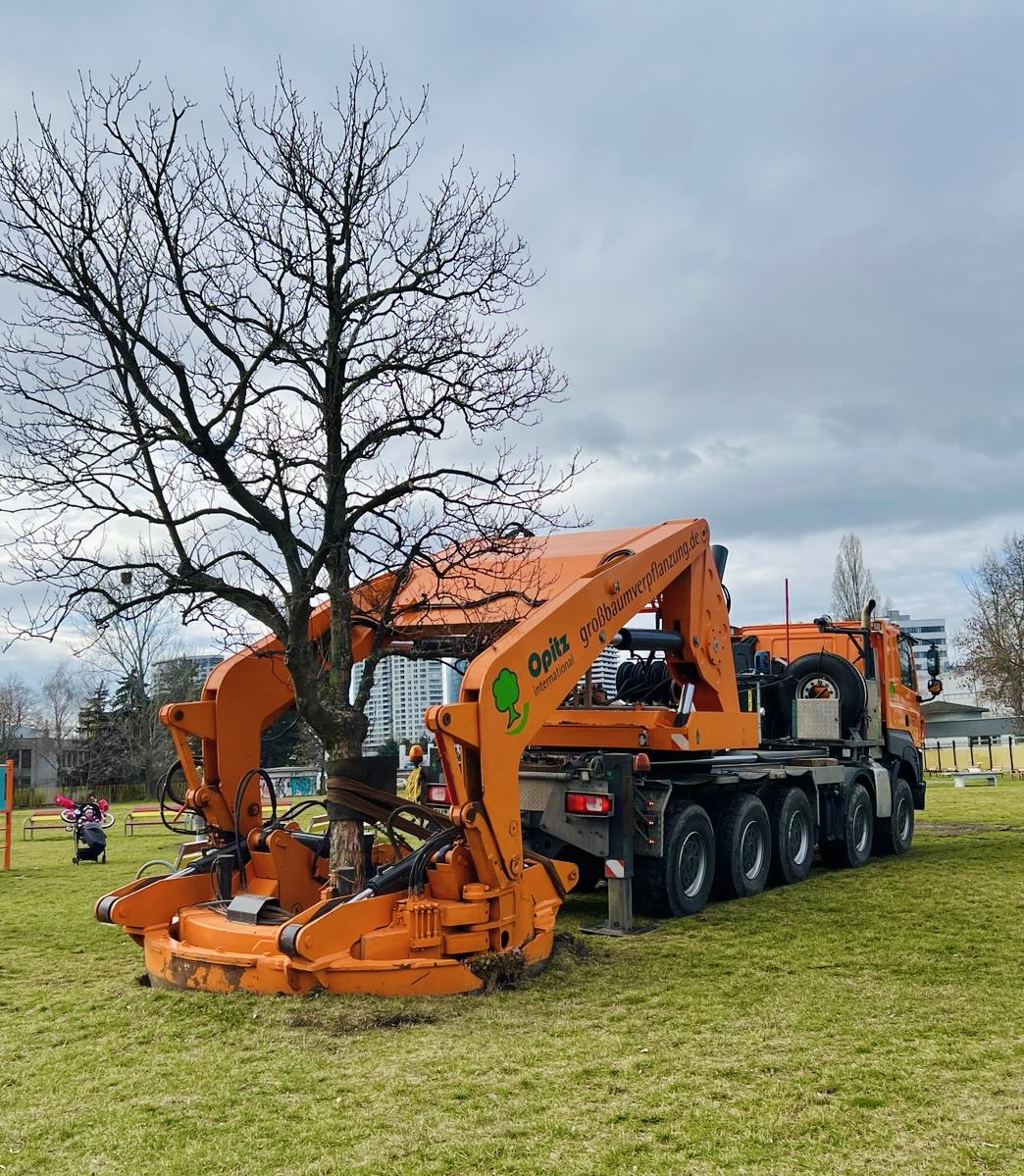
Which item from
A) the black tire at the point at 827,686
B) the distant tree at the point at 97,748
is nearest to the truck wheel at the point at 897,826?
the black tire at the point at 827,686

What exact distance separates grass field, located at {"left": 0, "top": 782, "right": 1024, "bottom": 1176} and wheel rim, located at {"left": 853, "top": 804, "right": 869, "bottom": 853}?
12.3 feet

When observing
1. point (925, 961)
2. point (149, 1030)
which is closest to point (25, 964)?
point (149, 1030)

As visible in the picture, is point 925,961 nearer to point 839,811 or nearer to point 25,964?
point 839,811

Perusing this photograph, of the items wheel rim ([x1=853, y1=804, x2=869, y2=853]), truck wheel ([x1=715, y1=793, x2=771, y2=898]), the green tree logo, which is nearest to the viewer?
the green tree logo

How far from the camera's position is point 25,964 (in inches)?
313

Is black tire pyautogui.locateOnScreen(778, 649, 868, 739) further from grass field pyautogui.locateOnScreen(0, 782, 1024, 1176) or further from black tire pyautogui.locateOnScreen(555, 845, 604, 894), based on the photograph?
grass field pyautogui.locateOnScreen(0, 782, 1024, 1176)

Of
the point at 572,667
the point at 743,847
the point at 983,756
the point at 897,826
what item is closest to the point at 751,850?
the point at 743,847

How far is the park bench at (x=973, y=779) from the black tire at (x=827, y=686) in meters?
19.6

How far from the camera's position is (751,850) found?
9.80 metres

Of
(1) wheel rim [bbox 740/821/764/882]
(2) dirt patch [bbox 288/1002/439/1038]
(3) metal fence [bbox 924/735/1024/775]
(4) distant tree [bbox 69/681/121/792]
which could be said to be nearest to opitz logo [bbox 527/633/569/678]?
(2) dirt patch [bbox 288/1002/439/1038]

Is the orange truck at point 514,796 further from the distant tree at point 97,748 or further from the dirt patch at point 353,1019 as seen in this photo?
the distant tree at point 97,748

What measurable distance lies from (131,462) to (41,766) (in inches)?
2967

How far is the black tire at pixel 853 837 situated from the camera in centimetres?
1165

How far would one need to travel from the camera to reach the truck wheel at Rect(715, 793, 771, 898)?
934 cm
